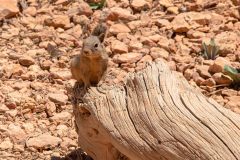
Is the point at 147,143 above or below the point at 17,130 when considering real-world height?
above

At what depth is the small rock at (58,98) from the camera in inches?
282

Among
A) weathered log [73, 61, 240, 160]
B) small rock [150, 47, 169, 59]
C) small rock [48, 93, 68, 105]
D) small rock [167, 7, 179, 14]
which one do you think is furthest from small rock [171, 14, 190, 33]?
weathered log [73, 61, 240, 160]

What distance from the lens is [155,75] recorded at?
526cm

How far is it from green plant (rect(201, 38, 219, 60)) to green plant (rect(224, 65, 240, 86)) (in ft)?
1.87

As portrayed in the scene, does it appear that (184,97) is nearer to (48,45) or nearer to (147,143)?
(147,143)

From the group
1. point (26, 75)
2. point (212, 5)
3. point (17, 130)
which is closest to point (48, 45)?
point (26, 75)

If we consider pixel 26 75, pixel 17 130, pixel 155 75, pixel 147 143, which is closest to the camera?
pixel 147 143

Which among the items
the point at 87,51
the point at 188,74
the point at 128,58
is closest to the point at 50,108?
the point at 128,58

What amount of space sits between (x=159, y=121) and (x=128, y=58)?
2986 millimetres

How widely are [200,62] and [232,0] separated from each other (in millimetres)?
1726

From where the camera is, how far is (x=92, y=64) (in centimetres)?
612

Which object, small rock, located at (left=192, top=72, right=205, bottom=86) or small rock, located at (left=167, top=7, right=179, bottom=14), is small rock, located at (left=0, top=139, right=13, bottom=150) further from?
small rock, located at (left=167, top=7, right=179, bottom=14)

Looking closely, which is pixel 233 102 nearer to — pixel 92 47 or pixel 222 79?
pixel 222 79

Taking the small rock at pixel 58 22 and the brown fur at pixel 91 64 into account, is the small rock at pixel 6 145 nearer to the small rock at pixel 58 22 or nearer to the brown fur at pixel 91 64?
the brown fur at pixel 91 64
